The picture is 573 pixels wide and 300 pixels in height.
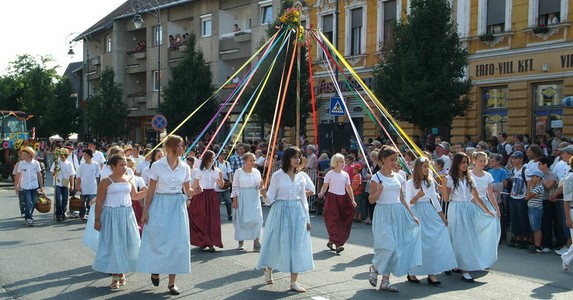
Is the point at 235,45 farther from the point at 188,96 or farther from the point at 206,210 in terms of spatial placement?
the point at 206,210

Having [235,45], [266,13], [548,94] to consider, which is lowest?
[548,94]

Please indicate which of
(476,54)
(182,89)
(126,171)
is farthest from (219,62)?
(126,171)

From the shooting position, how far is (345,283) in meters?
8.62

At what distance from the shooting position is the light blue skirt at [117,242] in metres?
8.06

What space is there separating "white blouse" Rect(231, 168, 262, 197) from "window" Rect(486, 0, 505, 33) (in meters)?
14.8

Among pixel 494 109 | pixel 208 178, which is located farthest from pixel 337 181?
pixel 494 109

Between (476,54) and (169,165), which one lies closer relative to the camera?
(169,165)

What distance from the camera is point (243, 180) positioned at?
11.2 metres

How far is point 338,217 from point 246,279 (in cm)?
320

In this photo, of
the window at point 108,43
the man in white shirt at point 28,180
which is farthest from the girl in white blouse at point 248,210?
the window at point 108,43

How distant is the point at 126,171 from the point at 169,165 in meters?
1.22

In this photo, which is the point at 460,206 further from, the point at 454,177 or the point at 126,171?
the point at 126,171

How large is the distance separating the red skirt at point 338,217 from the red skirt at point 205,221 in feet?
6.37

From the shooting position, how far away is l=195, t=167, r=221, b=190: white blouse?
11.8 meters
